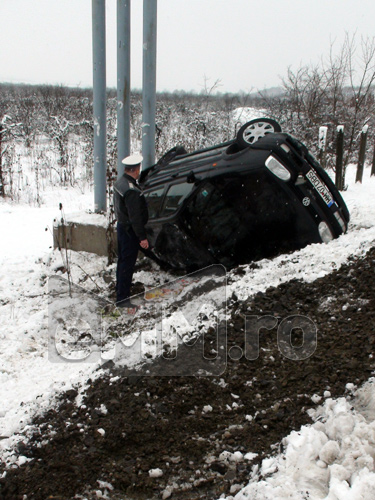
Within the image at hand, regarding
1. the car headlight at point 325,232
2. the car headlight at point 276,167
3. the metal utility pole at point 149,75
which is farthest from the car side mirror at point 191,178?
the metal utility pole at point 149,75

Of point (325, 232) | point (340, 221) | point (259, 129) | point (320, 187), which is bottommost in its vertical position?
point (325, 232)

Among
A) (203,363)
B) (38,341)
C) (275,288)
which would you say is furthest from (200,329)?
(38,341)

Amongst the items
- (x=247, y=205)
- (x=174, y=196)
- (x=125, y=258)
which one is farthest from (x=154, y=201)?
(x=247, y=205)

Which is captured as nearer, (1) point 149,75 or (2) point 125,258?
(2) point 125,258

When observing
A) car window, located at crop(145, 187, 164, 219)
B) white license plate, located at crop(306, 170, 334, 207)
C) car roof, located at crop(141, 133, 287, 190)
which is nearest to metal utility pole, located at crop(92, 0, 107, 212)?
car roof, located at crop(141, 133, 287, 190)

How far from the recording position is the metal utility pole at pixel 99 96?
6648 mm

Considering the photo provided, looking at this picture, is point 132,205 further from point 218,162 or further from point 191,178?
point 218,162

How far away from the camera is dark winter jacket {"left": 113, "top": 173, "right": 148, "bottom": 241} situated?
4.97 meters

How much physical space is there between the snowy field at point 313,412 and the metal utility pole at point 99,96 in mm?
1247

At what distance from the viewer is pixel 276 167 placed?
16.6 feet

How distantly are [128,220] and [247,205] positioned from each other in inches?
55.8

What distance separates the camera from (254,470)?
239 cm

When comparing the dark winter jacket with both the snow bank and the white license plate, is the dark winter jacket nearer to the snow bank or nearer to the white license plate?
the white license plate

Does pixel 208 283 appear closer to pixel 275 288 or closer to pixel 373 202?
pixel 275 288
